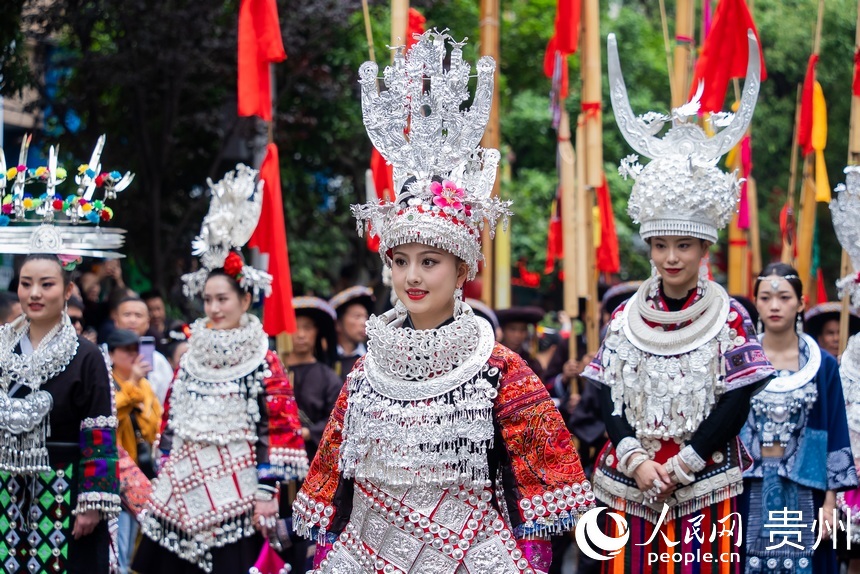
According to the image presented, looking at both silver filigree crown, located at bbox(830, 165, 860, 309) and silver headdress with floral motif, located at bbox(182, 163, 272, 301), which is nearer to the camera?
silver filigree crown, located at bbox(830, 165, 860, 309)

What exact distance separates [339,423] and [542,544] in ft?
2.69

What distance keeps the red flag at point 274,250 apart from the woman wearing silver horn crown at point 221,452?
0.30 meters

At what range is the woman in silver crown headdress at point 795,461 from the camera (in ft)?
20.1

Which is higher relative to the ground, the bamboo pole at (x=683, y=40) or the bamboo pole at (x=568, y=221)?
the bamboo pole at (x=683, y=40)

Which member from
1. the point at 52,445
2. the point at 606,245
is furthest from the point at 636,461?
the point at 606,245

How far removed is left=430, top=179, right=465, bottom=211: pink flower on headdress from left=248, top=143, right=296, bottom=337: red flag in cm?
326

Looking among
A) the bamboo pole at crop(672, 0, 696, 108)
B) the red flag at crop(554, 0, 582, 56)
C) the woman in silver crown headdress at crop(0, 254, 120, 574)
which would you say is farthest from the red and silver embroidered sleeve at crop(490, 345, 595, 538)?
the bamboo pole at crop(672, 0, 696, 108)

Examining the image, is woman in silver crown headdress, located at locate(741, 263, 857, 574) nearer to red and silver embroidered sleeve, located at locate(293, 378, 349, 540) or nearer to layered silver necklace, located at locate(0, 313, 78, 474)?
red and silver embroidered sleeve, located at locate(293, 378, 349, 540)

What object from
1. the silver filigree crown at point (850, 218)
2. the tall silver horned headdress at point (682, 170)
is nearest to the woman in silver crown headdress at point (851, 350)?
the silver filigree crown at point (850, 218)

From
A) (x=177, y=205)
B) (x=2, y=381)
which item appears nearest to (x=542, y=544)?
(x=2, y=381)

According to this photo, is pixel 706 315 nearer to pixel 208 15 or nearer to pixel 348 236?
pixel 208 15

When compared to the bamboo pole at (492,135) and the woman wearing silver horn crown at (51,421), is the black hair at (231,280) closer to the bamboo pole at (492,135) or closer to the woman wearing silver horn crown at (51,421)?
the woman wearing silver horn crown at (51,421)

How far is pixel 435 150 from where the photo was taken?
4.58m

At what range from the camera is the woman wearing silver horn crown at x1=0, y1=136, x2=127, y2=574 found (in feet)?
20.9
